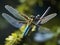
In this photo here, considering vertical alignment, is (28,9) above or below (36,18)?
above

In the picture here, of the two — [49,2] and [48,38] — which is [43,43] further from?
[49,2]

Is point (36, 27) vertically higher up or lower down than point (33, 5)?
lower down

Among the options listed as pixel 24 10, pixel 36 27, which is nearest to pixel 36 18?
pixel 36 27

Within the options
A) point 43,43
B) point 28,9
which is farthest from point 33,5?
point 43,43

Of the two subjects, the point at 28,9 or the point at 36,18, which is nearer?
Result: the point at 36,18

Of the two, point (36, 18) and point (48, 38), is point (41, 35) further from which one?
point (36, 18)

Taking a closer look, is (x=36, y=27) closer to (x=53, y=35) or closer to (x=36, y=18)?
(x=36, y=18)

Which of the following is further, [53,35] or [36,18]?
[53,35]
